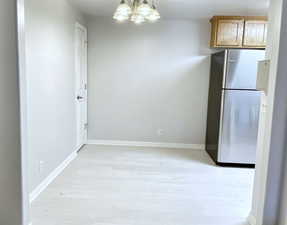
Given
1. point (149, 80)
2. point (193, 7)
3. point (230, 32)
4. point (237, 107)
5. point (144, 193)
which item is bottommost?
point (144, 193)

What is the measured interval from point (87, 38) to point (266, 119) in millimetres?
3566

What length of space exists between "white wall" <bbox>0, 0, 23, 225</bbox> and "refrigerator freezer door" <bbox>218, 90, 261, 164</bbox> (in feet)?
9.36

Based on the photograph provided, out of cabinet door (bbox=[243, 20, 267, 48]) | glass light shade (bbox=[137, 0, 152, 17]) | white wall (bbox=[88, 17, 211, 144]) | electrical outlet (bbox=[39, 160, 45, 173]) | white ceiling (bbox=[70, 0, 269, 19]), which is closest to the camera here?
glass light shade (bbox=[137, 0, 152, 17])

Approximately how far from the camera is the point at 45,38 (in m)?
2.96

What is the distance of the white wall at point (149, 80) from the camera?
463 centimetres

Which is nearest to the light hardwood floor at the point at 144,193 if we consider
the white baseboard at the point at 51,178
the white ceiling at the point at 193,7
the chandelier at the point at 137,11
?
the white baseboard at the point at 51,178

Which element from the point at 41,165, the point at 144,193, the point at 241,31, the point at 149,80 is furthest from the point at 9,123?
the point at 241,31

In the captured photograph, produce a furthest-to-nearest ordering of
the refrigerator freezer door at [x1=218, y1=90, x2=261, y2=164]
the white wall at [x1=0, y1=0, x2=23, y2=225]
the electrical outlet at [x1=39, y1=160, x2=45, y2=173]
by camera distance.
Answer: the refrigerator freezer door at [x1=218, y1=90, x2=261, y2=164] → the electrical outlet at [x1=39, y1=160, x2=45, y2=173] → the white wall at [x1=0, y1=0, x2=23, y2=225]

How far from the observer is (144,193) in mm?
2938

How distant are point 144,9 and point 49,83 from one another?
1.43 metres

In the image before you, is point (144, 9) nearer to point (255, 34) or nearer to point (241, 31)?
point (241, 31)

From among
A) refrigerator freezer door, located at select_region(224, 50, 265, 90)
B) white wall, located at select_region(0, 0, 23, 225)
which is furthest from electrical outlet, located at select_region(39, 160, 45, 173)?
refrigerator freezer door, located at select_region(224, 50, 265, 90)

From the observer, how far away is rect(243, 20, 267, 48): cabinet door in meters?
4.16

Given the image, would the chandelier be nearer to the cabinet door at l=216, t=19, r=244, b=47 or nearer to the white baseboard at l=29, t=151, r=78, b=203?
the cabinet door at l=216, t=19, r=244, b=47
